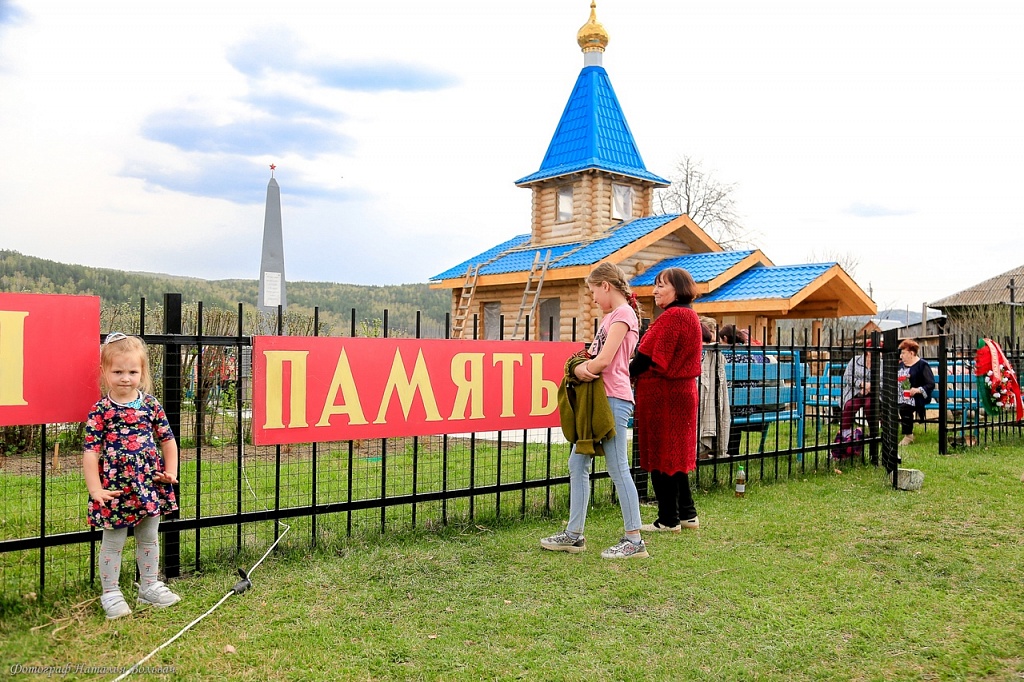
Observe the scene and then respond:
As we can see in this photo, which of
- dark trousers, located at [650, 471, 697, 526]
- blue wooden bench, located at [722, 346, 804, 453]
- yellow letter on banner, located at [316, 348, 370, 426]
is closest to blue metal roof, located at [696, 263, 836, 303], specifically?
blue wooden bench, located at [722, 346, 804, 453]

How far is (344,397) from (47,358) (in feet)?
5.59

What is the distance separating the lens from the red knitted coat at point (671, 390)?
541cm

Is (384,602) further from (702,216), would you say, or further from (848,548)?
(702,216)

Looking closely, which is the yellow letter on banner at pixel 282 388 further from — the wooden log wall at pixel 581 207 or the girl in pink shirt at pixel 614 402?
the wooden log wall at pixel 581 207

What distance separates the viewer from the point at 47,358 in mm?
3879

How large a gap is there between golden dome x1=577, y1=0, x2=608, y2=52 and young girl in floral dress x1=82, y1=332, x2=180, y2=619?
2051cm

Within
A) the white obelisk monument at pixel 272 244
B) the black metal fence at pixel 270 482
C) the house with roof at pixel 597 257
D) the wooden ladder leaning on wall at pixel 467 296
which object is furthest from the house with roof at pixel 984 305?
the white obelisk monument at pixel 272 244

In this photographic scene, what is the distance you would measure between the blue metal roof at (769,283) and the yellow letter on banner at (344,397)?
1276 centimetres

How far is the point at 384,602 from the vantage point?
13.4ft

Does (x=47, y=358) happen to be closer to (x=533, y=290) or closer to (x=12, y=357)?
(x=12, y=357)

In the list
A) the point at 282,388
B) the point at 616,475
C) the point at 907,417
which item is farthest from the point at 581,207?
the point at 282,388

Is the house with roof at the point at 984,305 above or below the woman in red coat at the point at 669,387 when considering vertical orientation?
above

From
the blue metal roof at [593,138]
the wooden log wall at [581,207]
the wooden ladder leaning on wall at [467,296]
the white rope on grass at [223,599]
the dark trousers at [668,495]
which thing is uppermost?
the blue metal roof at [593,138]

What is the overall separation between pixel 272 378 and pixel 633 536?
2.59 meters
